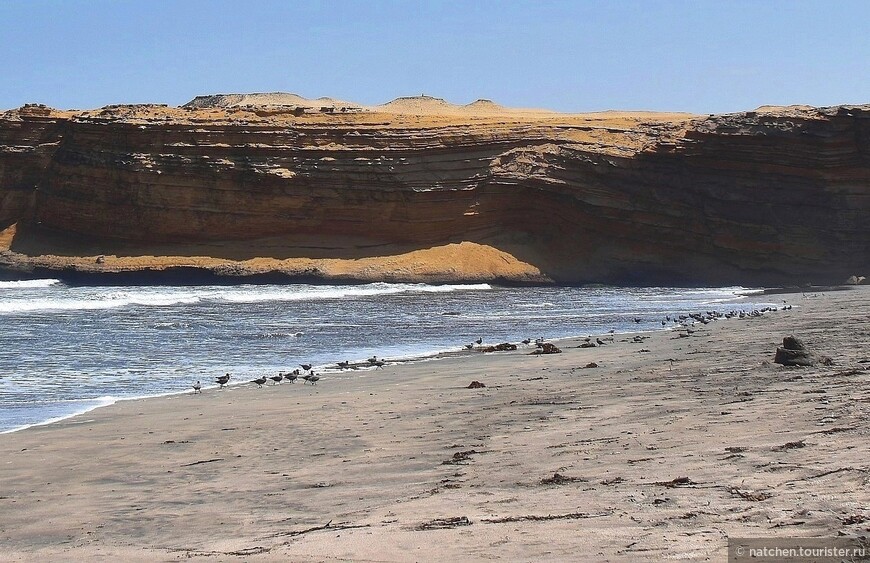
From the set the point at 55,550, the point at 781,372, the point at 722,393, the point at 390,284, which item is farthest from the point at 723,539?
the point at 390,284

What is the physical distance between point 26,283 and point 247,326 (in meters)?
19.1

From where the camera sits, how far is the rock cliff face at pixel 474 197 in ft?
115

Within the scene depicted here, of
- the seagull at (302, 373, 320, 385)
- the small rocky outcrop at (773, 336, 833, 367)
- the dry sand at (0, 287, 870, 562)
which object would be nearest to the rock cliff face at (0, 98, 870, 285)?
the seagull at (302, 373, 320, 385)

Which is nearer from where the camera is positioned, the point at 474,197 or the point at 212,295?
the point at 212,295

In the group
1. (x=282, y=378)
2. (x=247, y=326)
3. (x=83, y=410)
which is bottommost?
(x=247, y=326)

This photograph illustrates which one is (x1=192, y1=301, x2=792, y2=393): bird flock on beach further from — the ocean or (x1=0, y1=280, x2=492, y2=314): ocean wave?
(x1=0, y1=280, x2=492, y2=314): ocean wave

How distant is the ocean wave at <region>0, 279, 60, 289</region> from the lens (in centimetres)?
3450

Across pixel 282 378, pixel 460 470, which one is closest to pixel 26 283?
pixel 282 378

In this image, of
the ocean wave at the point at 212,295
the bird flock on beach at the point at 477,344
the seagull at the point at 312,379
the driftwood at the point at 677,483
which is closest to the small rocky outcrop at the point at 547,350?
the bird flock on beach at the point at 477,344

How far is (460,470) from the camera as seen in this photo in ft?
20.7

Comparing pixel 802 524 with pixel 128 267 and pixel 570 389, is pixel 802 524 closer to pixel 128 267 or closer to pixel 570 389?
pixel 570 389

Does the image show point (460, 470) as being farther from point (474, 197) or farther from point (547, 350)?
point (474, 197)

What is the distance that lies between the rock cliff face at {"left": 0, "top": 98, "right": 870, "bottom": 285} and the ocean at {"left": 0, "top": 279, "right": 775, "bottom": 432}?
89.7 inches

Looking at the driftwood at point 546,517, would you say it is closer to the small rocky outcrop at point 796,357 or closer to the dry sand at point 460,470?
the dry sand at point 460,470
